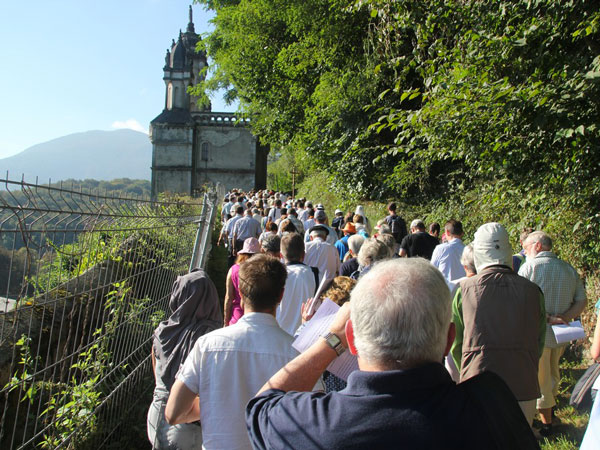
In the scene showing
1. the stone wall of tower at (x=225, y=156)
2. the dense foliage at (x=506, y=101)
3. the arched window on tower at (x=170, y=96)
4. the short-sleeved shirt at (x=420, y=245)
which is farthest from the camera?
the arched window on tower at (x=170, y=96)

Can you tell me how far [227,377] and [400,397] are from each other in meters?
1.26

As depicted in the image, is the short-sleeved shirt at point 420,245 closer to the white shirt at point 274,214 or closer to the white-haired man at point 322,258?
the white-haired man at point 322,258

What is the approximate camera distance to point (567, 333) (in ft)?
15.2

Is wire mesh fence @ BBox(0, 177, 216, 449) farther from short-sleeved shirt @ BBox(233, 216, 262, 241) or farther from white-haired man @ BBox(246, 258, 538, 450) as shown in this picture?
short-sleeved shirt @ BBox(233, 216, 262, 241)

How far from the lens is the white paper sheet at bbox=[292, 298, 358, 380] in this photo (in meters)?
2.22

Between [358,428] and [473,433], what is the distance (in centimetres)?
33

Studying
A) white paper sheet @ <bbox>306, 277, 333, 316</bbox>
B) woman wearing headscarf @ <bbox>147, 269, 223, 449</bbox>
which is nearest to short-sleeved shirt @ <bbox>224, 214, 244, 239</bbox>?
woman wearing headscarf @ <bbox>147, 269, 223, 449</bbox>

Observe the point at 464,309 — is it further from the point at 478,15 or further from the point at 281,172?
the point at 281,172

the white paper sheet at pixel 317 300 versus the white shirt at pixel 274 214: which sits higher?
the white shirt at pixel 274 214

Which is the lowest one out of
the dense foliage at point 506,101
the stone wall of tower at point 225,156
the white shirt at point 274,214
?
the white shirt at point 274,214

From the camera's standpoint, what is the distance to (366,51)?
13.8 m

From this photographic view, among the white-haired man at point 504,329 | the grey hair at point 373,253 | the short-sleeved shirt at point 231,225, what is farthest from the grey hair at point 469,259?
the short-sleeved shirt at point 231,225

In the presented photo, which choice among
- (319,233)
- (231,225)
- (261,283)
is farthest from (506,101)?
(231,225)

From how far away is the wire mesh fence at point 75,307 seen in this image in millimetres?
2316
